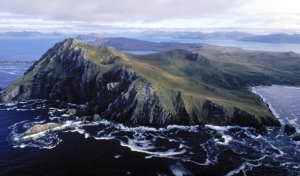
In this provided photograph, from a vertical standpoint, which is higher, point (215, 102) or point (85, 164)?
point (215, 102)

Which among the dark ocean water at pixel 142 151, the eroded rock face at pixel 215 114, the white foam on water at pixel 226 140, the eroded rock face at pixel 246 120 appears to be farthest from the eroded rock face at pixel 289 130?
the white foam on water at pixel 226 140

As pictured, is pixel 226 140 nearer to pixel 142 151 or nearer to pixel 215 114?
pixel 215 114

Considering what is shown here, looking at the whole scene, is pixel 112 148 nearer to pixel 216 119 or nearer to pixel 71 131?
Result: pixel 71 131

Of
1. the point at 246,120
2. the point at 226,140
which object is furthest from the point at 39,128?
the point at 246,120

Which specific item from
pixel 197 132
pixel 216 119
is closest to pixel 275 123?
pixel 216 119

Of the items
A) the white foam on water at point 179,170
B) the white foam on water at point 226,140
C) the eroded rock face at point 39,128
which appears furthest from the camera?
the eroded rock face at point 39,128

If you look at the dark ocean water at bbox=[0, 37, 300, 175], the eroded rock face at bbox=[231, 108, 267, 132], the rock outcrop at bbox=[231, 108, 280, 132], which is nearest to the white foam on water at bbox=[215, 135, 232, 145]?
the dark ocean water at bbox=[0, 37, 300, 175]

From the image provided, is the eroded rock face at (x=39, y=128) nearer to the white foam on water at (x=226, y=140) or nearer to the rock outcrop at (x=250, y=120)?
the white foam on water at (x=226, y=140)

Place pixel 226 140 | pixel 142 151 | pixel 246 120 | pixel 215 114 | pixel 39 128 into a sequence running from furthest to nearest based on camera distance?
1. pixel 215 114
2. pixel 246 120
3. pixel 39 128
4. pixel 226 140
5. pixel 142 151
